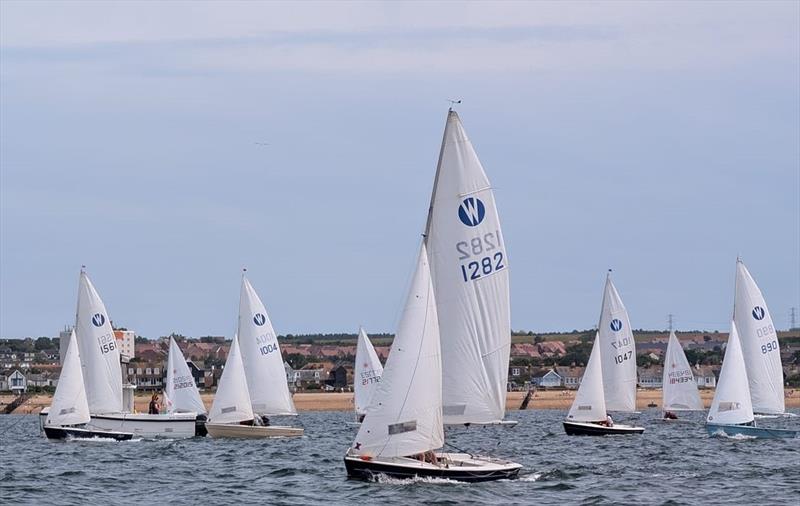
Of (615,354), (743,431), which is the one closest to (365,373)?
(615,354)

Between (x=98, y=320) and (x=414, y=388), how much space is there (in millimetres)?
30456

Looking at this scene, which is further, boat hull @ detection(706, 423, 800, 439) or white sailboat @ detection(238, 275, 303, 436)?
white sailboat @ detection(238, 275, 303, 436)

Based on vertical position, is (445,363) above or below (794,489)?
above

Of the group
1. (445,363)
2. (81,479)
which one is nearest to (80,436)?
(81,479)

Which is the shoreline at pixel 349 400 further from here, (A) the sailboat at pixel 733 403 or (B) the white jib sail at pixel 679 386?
(A) the sailboat at pixel 733 403

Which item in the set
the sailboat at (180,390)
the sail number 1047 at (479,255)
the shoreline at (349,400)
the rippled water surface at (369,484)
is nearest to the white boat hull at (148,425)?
the rippled water surface at (369,484)

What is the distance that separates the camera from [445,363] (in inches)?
1443

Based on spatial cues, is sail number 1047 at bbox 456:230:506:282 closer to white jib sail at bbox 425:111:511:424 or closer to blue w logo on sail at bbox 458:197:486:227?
white jib sail at bbox 425:111:511:424

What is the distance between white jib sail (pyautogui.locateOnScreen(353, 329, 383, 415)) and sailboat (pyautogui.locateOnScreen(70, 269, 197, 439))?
17908 millimetres

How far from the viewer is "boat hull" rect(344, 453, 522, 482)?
35531mm

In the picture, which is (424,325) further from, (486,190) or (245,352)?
(245,352)

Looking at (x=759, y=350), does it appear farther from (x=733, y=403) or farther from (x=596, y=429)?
(x=733, y=403)


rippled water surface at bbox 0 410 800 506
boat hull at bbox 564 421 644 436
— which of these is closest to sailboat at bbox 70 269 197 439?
rippled water surface at bbox 0 410 800 506

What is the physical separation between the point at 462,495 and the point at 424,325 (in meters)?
4.01
